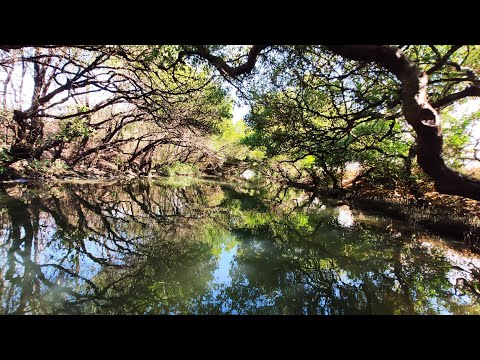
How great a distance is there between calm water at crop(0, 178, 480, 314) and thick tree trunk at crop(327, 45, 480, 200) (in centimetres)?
143

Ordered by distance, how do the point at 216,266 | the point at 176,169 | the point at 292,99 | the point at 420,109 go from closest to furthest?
the point at 420,109 < the point at 216,266 < the point at 292,99 < the point at 176,169

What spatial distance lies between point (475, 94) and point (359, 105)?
8.84 feet

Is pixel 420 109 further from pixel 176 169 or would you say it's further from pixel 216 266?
pixel 176 169

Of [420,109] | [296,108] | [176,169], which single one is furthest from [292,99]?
[176,169]

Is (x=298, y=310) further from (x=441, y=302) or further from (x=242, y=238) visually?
(x=242, y=238)

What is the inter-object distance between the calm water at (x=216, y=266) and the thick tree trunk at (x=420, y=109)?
56.5 inches

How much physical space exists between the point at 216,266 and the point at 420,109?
338 cm

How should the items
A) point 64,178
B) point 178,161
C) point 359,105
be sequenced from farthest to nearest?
point 178,161
point 64,178
point 359,105

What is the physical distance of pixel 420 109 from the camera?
2957 mm

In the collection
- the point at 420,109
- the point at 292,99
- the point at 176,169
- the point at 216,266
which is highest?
the point at 176,169

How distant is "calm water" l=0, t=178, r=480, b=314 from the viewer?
288 cm
